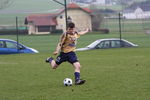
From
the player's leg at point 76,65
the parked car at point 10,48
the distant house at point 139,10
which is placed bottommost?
the parked car at point 10,48

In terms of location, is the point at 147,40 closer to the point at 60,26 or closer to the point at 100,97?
the point at 60,26

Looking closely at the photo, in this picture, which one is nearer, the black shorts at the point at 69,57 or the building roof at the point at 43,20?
the black shorts at the point at 69,57

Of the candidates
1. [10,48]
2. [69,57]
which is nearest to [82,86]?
[69,57]

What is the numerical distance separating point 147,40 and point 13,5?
42.8m

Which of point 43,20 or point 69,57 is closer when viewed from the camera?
point 69,57

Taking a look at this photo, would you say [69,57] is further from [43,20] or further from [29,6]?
[29,6]

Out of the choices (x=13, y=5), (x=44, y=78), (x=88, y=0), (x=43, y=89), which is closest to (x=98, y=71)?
(x=44, y=78)

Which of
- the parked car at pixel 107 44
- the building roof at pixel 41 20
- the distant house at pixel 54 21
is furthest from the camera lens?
the building roof at pixel 41 20

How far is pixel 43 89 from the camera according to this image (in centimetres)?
1321

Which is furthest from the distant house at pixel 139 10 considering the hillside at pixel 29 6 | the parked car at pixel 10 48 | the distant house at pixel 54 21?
the parked car at pixel 10 48

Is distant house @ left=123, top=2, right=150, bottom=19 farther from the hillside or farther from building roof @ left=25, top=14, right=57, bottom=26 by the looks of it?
the hillside

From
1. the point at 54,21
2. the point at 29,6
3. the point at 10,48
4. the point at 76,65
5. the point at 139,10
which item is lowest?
the point at 10,48

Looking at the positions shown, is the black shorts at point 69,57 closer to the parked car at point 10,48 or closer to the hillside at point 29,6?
the parked car at point 10,48

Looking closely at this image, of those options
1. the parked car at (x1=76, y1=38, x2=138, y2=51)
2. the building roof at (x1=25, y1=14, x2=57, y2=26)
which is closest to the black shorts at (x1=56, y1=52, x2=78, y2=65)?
the parked car at (x1=76, y1=38, x2=138, y2=51)
